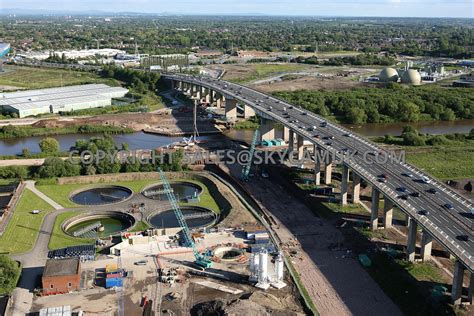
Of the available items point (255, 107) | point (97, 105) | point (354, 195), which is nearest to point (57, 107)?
point (97, 105)

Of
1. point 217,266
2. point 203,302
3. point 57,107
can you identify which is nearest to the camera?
point 203,302

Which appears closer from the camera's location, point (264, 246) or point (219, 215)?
point (264, 246)

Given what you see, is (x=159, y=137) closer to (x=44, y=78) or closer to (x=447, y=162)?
(x=447, y=162)

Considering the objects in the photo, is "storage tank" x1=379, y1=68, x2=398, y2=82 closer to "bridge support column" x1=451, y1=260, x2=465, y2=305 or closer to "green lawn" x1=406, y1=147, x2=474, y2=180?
"green lawn" x1=406, y1=147, x2=474, y2=180

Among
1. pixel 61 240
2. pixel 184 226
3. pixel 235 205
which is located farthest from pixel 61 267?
pixel 235 205

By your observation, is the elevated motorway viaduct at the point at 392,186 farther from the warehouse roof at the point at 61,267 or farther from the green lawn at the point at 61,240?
the green lawn at the point at 61,240

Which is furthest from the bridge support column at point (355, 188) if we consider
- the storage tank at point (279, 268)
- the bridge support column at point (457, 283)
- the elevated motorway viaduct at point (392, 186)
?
the bridge support column at point (457, 283)

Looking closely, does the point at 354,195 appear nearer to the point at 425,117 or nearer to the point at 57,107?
the point at 425,117
